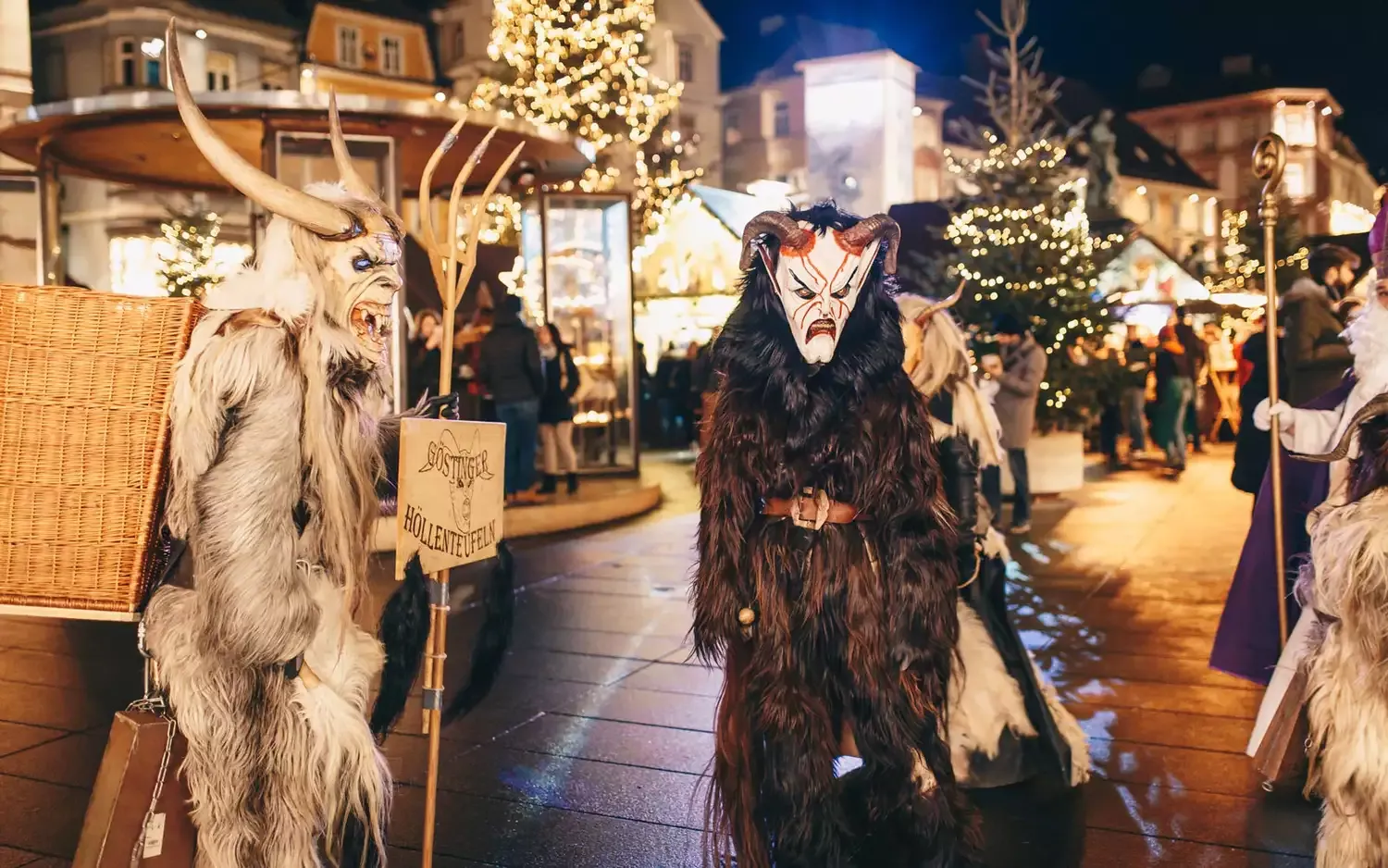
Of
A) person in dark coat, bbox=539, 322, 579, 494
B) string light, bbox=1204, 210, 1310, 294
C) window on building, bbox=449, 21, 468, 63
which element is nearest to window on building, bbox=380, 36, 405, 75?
window on building, bbox=449, 21, 468, 63

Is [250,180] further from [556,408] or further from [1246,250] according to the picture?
[1246,250]

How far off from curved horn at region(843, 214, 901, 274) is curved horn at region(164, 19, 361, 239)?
1.39 metres

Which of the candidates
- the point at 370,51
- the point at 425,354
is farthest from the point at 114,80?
the point at 425,354

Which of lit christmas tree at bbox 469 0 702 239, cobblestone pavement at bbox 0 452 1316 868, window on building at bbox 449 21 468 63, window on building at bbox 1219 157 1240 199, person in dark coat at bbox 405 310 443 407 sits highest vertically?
window on building at bbox 449 21 468 63

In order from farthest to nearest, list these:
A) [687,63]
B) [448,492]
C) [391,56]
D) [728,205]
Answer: [687,63]
[391,56]
[728,205]
[448,492]

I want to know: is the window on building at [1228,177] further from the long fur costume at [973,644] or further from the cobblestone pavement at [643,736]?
the long fur costume at [973,644]

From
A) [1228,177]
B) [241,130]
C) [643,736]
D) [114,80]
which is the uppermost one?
[1228,177]

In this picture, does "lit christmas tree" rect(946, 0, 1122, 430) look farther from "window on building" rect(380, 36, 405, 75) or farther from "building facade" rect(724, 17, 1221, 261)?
"window on building" rect(380, 36, 405, 75)

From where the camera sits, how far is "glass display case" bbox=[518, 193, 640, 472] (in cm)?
1445

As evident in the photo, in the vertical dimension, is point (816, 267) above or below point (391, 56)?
below

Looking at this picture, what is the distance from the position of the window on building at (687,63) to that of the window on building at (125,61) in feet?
67.1

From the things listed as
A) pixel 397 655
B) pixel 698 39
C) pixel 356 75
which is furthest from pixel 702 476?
pixel 698 39

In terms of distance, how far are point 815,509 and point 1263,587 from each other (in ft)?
9.30

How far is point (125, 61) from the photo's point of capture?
3609 cm
